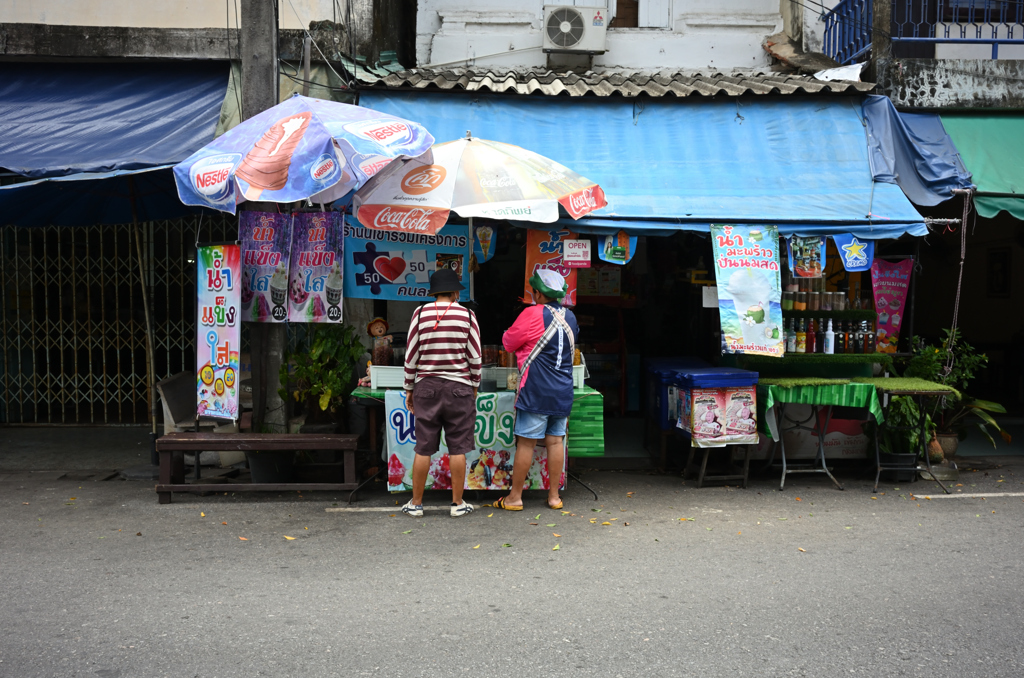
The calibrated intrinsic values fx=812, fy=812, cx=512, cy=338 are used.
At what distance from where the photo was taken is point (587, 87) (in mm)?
8586

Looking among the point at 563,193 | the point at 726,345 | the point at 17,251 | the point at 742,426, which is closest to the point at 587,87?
the point at 563,193

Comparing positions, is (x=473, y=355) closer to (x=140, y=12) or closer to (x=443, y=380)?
(x=443, y=380)

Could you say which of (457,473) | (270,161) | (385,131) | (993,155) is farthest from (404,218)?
(993,155)

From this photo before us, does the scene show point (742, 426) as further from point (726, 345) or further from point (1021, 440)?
point (1021, 440)

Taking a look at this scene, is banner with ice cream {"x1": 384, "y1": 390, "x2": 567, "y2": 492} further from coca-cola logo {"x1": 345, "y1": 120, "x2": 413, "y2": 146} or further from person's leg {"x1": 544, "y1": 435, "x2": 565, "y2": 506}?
coca-cola logo {"x1": 345, "y1": 120, "x2": 413, "y2": 146}

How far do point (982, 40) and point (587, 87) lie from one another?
4.29 metres

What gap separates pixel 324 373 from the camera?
23.9 feet

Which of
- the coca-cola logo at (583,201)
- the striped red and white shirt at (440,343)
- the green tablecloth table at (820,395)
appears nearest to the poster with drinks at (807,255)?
the green tablecloth table at (820,395)

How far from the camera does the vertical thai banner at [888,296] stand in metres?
8.14

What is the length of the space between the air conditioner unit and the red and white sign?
359cm

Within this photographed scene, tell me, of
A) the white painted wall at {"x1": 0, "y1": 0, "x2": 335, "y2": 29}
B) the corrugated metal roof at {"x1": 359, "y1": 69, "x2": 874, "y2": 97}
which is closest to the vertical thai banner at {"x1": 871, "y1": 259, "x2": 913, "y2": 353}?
the corrugated metal roof at {"x1": 359, "y1": 69, "x2": 874, "y2": 97}

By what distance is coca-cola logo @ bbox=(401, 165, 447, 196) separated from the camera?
22.4 feet

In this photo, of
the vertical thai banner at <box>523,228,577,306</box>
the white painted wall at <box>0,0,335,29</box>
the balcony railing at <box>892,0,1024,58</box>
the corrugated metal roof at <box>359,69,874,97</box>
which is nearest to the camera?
the vertical thai banner at <box>523,228,577,306</box>

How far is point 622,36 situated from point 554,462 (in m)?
6.05
